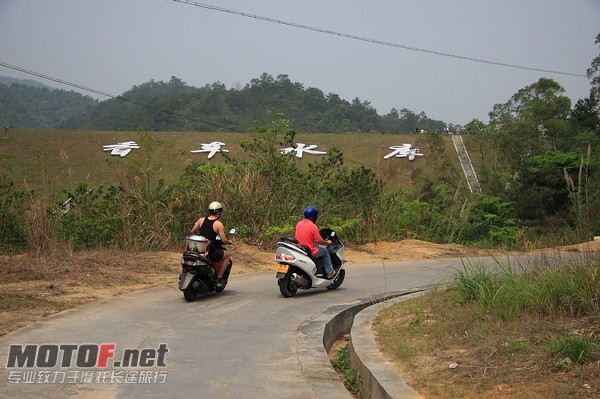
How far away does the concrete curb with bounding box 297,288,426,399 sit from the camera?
263 inches

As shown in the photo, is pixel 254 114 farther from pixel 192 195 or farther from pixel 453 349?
pixel 453 349

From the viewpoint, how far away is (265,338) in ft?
31.2

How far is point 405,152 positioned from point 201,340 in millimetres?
50673

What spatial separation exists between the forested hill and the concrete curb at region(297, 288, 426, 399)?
222 feet

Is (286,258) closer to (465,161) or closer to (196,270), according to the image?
(196,270)

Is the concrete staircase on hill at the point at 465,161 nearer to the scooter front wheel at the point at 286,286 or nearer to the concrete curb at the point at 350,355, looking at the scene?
the scooter front wheel at the point at 286,286

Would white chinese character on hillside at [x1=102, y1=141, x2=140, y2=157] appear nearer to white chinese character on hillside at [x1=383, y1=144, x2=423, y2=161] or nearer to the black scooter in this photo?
white chinese character on hillside at [x1=383, y1=144, x2=423, y2=161]

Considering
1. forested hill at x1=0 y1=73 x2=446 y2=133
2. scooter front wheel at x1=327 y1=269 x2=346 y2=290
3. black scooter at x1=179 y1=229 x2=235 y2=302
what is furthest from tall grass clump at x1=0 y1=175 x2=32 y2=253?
forested hill at x1=0 y1=73 x2=446 y2=133

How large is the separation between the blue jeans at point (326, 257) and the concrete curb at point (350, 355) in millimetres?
1833

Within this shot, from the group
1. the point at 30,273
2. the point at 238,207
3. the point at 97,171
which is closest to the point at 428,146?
the point at 97,171

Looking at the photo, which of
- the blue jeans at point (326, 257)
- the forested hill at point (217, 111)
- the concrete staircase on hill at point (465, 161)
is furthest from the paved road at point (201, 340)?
the forested hill at point (217, 111)

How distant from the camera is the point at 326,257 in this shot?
536 inches

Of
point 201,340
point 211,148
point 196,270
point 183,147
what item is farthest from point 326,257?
point 183,147

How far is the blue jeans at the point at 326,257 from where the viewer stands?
13.5 metres
